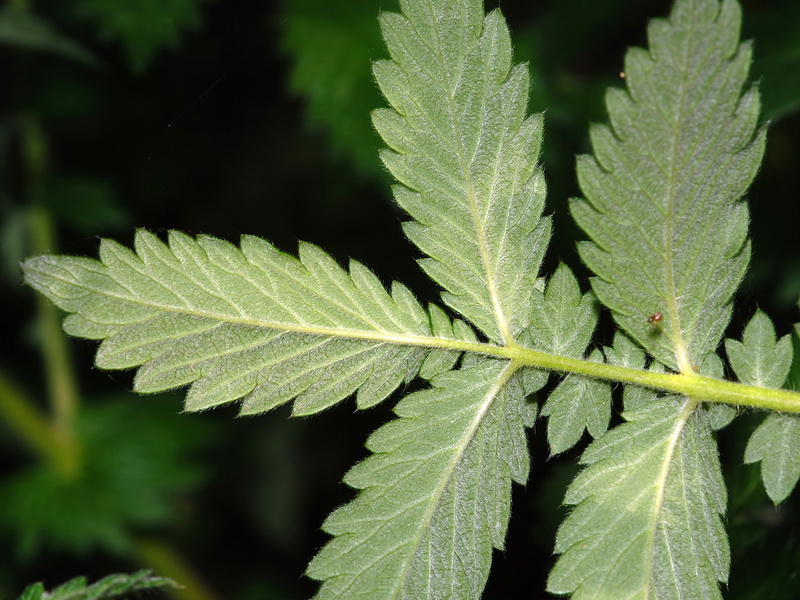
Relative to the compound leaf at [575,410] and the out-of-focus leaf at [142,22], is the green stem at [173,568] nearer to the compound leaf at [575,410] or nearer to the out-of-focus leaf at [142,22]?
the out-of-focus leaf at [142,22]

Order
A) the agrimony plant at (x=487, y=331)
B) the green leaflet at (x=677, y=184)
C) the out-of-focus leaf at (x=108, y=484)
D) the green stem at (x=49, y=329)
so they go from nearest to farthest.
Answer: the green leaflet at (x=677, y=184) < the agrimony plant at (x=487, y=331) < the out-of-focus leaf at (x=108, y=484) < the green stem at (x=49, y=329)

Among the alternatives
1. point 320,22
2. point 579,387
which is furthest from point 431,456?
point 320,22

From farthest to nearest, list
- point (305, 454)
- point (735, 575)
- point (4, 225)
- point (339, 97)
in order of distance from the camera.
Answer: point (305, 454) → point (4, 225) → point (339, 97) → point (735, 575)

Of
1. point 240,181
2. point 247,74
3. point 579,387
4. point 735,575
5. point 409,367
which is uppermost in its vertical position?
point 247,74

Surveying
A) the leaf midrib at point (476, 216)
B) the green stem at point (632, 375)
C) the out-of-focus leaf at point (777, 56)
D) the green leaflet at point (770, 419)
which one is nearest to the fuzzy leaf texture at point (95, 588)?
the green stem at point (632, 375)

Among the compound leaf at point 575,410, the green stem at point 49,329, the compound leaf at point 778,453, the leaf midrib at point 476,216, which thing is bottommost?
the compound leaf at point 778,453

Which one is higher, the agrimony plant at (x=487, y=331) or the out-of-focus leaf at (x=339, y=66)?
the out-of-focus leaf at (x=339, y=66)

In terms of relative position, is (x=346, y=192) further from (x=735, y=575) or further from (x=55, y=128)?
(x=735, y=575)
